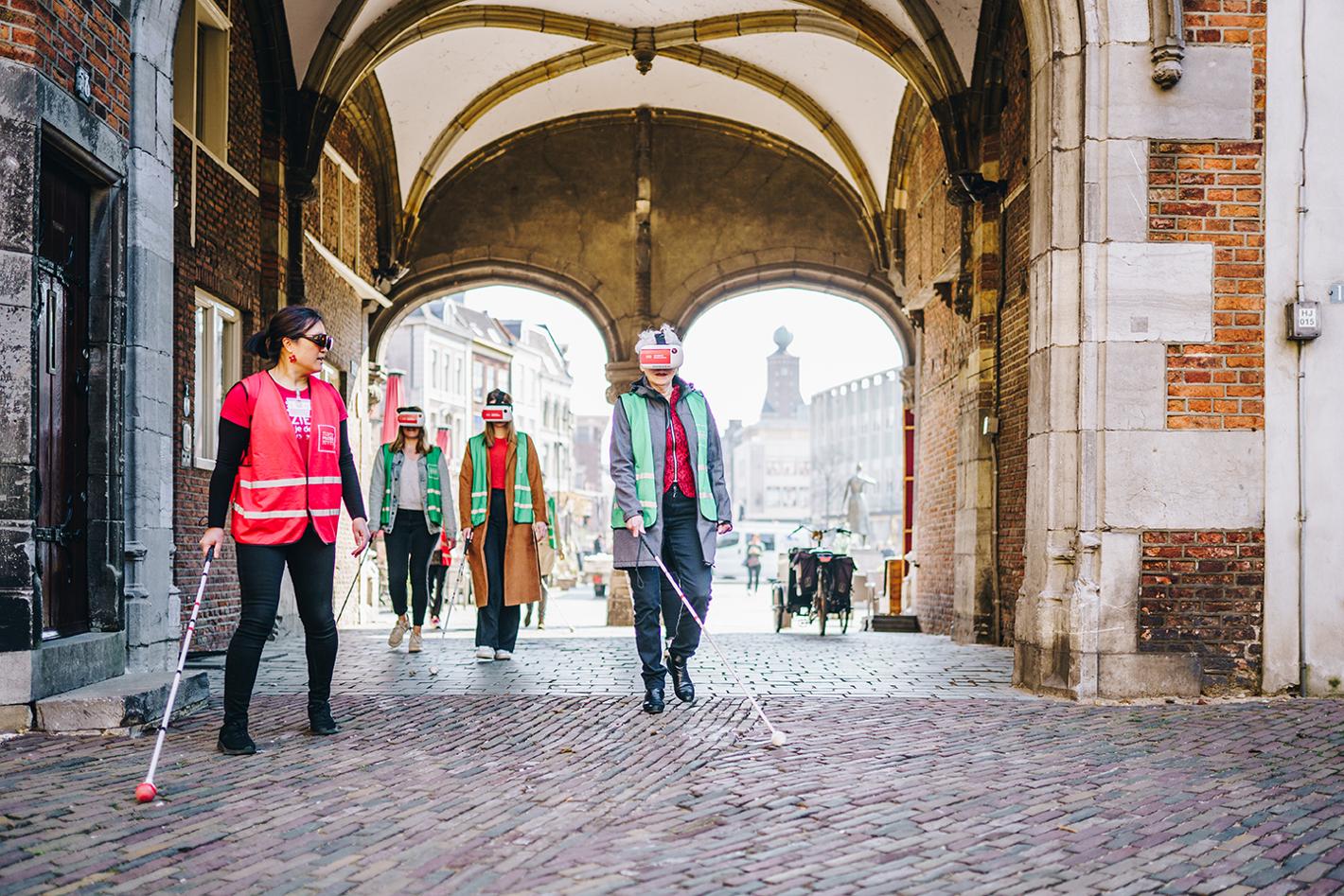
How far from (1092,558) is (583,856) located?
14.8 ft

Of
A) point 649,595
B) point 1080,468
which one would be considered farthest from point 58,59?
A: point 1080,468

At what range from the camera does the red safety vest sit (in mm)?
5953

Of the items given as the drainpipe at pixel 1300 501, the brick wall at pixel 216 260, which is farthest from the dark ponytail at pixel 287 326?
the drainpipe at pixel 1300 501

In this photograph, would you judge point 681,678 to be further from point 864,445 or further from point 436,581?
point 864,445

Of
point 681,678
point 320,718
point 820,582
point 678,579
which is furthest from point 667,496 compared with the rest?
point 820,582

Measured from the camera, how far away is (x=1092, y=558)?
7.79m

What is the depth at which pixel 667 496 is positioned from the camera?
24.6 feet

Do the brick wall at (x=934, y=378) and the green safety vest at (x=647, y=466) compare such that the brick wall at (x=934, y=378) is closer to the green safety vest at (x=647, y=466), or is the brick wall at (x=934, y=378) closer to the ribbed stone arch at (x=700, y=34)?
the ribbed stone arch at (x=700, y=34)

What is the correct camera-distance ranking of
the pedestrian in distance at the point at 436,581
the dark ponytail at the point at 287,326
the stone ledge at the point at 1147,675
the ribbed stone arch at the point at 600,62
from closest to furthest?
the dark ponytail at the point at 287,326
the stone ledge at the point at 1147,675
the pedestrian in distance at the point at 436,581
the ribbed stone arch at the point at 600,62

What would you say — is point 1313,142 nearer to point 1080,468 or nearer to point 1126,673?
point 1080,468

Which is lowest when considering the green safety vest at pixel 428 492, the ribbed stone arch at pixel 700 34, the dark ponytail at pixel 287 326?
the green safety vest at pixel 428 492

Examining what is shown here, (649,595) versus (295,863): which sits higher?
(649,595)

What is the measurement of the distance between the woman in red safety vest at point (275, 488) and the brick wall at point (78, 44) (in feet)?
5.63

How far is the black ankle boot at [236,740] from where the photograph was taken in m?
5.75
